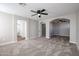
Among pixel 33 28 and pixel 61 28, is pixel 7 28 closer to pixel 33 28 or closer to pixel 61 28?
pixel 33 28

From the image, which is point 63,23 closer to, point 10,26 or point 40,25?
point 40,25

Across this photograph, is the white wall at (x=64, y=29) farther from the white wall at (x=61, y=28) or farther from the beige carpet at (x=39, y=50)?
the beige carpet at (x=39, y=50)

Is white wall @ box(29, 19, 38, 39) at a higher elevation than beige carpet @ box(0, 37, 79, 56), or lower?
higher

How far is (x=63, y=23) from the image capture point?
10.1 meters

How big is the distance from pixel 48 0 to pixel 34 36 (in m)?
6.08

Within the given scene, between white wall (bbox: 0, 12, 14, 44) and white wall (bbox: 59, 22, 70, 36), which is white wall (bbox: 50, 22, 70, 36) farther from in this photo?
white wall (bbox: 0, 12, 14, 44)

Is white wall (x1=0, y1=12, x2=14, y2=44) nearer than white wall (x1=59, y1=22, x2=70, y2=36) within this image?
Yes

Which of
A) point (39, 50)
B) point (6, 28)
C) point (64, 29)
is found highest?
point (6, 28)

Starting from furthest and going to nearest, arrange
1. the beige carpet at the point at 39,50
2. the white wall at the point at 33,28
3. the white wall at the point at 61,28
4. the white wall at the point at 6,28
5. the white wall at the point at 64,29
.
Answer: the white wall at the point at 61,28 → the white wall at the point at 64,29 → the white wall at the point at 33,28 → the white wall at the point at 6,28 → the beige carpet at the point at 39,50

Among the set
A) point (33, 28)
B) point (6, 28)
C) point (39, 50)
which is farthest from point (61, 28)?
point (6, 28)

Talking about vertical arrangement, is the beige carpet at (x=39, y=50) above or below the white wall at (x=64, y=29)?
below

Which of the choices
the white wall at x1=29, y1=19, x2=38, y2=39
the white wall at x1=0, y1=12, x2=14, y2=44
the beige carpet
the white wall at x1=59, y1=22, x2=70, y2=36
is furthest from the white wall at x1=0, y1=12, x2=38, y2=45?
the white wall at x1=59, y1=22, x2=70, y2=36

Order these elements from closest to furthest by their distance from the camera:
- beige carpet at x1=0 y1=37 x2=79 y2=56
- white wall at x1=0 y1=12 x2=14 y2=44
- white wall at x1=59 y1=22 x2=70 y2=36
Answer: beige carpet at x1=0 y1=37 x2=79 y2=56 → white wall at x1=0 y1=12 x2=14 y2=44 → white wall at x1=59 y1=22 x2=70 y2=36

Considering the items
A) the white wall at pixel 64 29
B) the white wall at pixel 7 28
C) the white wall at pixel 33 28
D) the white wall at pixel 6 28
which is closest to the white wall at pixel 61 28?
the white wall at pixel 64 29
